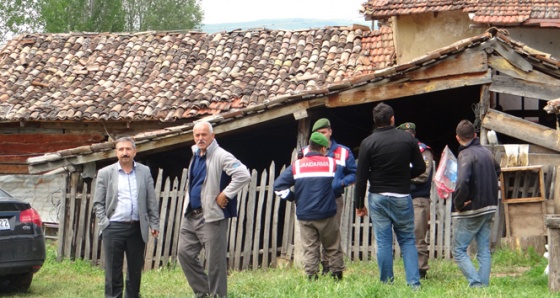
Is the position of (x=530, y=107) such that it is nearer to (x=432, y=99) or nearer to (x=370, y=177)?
(x=432, y=99)

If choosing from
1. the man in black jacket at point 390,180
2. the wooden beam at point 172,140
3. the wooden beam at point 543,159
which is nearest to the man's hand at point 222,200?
the man in black jacket at point 390,180

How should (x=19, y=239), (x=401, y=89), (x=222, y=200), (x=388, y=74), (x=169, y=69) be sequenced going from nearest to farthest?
1. (x=222, y=200)
2. (x=19, y=239)
3. (x=388, y=74)
4. (x=401, y=89)
5. (x=169, y=69)

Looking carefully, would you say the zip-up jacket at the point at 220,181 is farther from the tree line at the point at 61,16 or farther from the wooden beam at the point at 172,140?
the tree line at the point at 61,16

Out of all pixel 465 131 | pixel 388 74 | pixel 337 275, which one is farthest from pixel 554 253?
pixel 388 74

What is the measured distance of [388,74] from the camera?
12.3 meters

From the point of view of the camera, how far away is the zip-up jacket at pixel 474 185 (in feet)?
27.2

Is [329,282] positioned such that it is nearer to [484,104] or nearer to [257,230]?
[257,230]

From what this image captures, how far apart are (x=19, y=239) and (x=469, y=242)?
5.08 metres

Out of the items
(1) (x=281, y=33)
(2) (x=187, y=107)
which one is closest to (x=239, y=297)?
(2) (x=187, y=107)

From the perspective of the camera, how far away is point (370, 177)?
8445 mm

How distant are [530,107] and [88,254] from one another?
864 centimetres

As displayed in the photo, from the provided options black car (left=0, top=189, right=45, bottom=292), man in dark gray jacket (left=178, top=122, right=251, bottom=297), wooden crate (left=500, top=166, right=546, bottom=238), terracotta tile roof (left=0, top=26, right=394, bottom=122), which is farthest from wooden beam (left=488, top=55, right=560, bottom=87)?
black car (left=0, top=189, right=45, bottom=292)

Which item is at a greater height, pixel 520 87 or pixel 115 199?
pixel 520 87

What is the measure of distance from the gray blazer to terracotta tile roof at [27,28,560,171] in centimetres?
422
